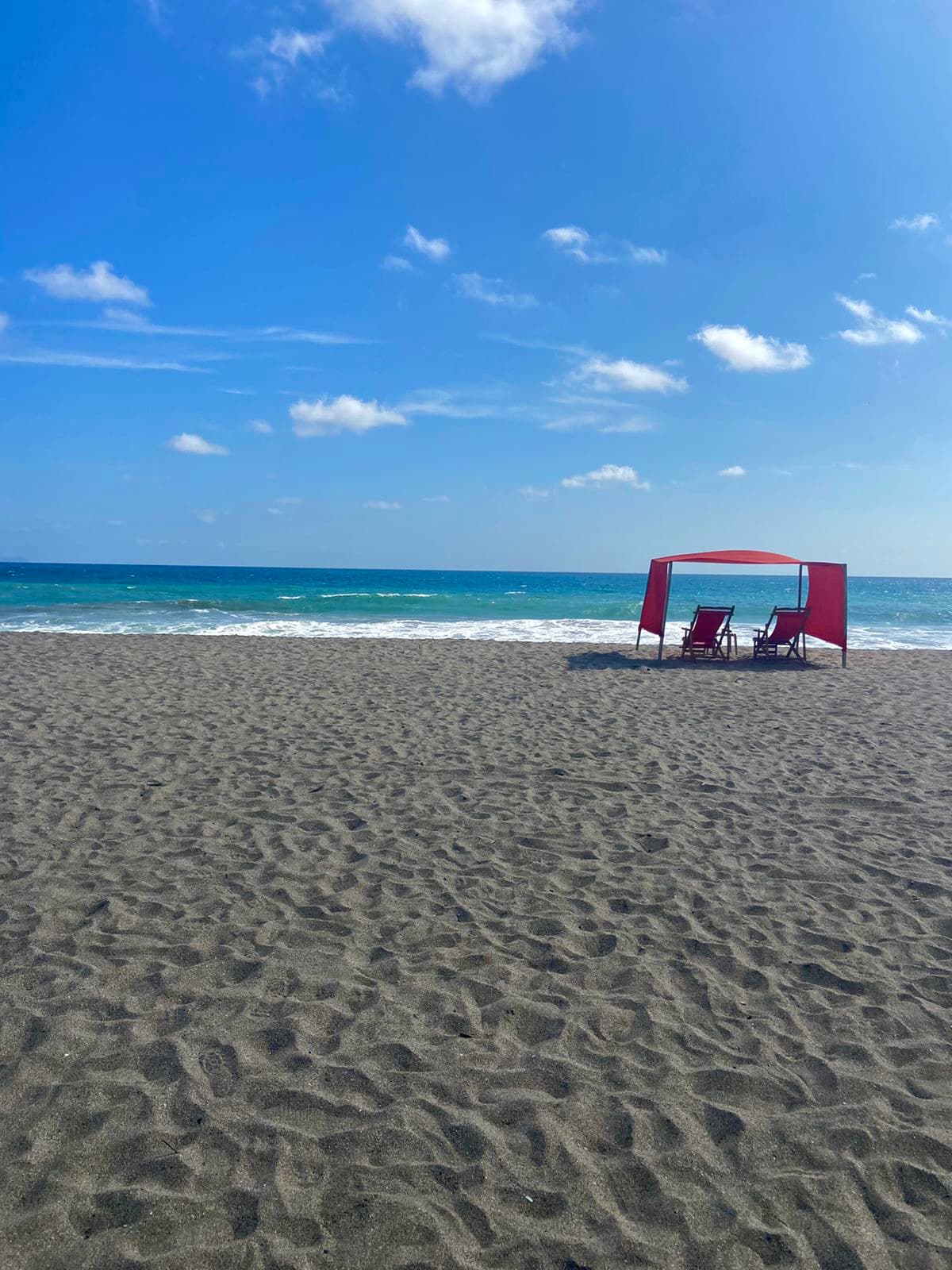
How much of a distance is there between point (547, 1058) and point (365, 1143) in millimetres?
693

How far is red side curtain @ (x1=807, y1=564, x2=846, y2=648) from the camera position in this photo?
12875mm

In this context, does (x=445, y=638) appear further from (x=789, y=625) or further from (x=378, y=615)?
(x=378, y=615)

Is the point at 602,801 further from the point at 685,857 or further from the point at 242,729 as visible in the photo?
the point at 242,729

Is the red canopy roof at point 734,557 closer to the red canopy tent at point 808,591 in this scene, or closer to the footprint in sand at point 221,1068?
the red canopy tent at point 808,591

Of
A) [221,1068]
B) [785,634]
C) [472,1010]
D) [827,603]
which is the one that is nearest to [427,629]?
[785,634]

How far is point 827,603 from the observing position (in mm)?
13320

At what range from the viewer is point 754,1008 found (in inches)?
125

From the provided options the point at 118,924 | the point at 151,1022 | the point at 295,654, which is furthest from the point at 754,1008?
the point at 295,654

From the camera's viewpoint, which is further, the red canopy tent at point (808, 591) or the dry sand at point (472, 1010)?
the red canopy tent at point (808, 591)

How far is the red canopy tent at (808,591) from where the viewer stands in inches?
503

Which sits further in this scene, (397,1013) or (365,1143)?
(397,1013)

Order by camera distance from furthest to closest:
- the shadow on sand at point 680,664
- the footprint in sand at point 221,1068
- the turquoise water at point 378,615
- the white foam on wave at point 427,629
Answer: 1. the turquoise water at point 378,615
2. the white foam on wave at point 427,629
3. the shadow on sand at point 680,664
4. the footprint in sand at point 221,1068

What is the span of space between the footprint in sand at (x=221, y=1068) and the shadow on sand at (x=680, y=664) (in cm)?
966

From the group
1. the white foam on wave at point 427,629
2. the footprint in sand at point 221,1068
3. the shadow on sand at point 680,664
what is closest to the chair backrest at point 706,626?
the shadow on sand at point 680,664
